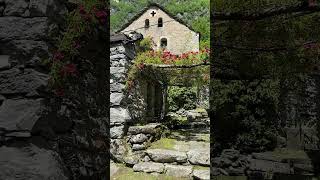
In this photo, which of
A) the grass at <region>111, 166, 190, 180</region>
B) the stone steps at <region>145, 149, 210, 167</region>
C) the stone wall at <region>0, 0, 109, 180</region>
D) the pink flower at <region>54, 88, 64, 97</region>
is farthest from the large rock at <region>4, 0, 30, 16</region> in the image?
the stone steps at <region>145, 149, 210, 167</region>

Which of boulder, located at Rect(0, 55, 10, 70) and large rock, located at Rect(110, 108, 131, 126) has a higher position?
boulder, located at Rect(0, 55, 10, 70)

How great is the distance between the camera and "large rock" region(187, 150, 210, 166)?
7.29 meters

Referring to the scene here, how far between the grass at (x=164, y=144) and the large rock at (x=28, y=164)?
621 cm

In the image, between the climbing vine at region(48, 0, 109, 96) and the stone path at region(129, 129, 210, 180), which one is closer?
the climbing vine at region(48, 0, 109, 96)

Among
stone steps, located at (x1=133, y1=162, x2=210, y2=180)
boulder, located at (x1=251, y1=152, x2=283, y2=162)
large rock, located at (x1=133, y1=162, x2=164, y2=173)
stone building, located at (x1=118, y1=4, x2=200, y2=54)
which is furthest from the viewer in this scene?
stone building, located at (x1=118, y1=4, x2=200, y2=54)

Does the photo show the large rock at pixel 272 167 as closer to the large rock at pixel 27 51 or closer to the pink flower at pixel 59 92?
the pink flower at pixel 59 92

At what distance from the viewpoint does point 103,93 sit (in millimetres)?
2717

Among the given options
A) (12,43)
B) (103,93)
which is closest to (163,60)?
(103,93)

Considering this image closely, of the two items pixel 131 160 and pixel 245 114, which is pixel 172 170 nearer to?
pixel 131 160

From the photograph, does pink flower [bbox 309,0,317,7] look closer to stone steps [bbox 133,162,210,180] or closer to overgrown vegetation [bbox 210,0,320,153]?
overgrown vegetation [bbox 210,0,320,153]

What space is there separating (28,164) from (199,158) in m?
5.64

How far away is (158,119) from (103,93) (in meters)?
8.31

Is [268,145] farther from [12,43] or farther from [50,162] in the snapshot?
[12,43]

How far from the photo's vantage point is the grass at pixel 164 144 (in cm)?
822
